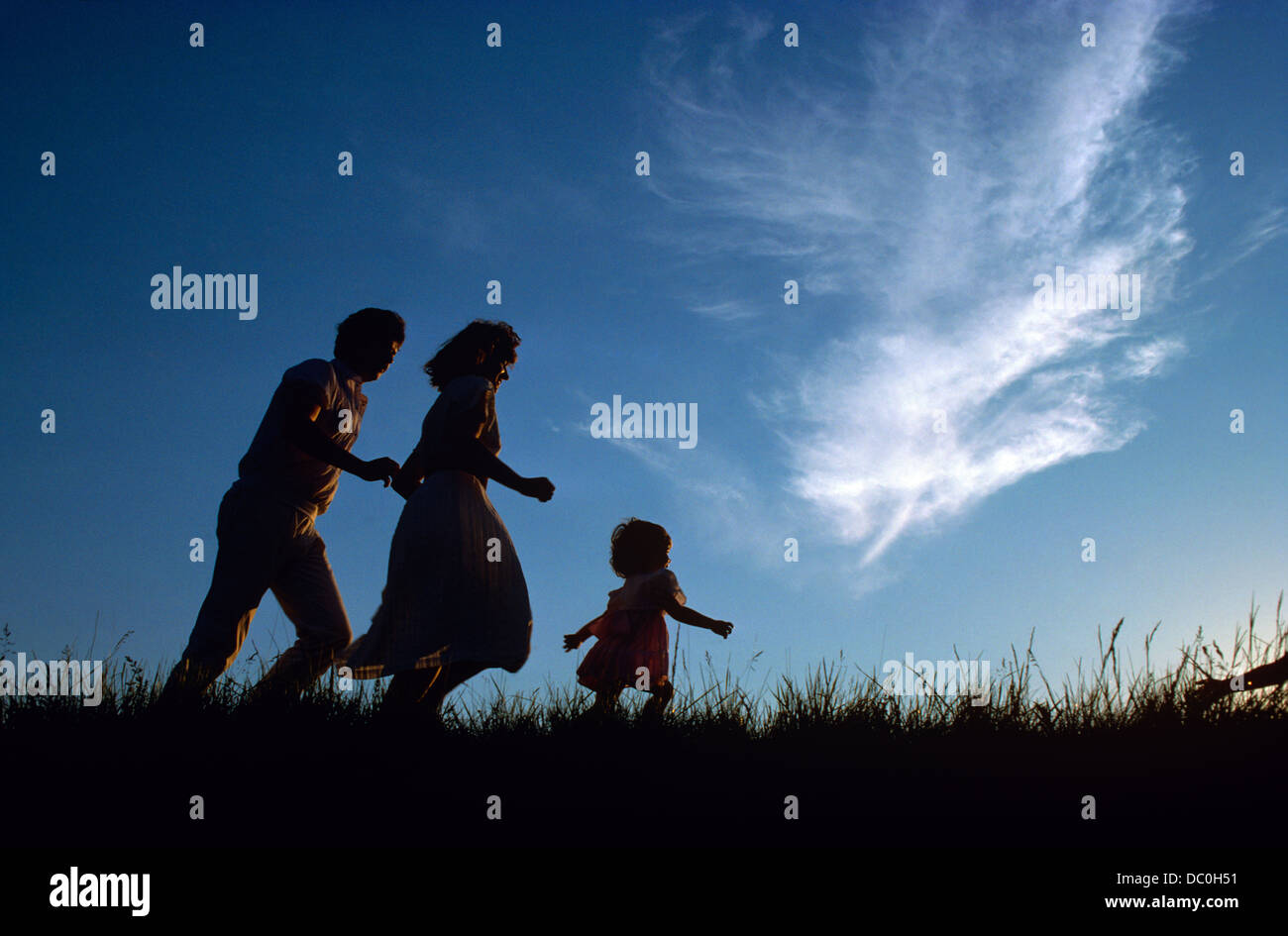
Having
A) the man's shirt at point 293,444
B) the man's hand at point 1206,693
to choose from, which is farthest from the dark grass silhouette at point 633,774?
the man's shirt at point 293,444

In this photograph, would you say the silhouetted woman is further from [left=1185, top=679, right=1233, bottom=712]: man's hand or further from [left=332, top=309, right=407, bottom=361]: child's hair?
[left=1185, top=679, right=1233, bottom=712]: man's hand

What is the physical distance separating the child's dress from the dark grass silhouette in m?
1.44

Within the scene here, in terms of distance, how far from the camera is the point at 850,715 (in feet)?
16.4

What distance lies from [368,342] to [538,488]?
55.8 inches

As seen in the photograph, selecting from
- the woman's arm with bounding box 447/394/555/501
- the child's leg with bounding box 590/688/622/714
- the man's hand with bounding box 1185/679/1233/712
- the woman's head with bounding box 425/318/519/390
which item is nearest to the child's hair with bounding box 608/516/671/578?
the child's leg with bounding box 590/688/622/714

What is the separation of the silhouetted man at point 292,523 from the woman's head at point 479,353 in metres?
0.45

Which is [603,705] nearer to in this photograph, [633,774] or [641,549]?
[633,774]

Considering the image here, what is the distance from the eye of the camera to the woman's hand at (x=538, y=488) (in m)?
4.36

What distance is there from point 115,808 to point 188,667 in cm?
106

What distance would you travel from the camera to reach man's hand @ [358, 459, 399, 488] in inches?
175

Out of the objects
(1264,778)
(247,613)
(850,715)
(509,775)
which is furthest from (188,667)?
(1264,778)
